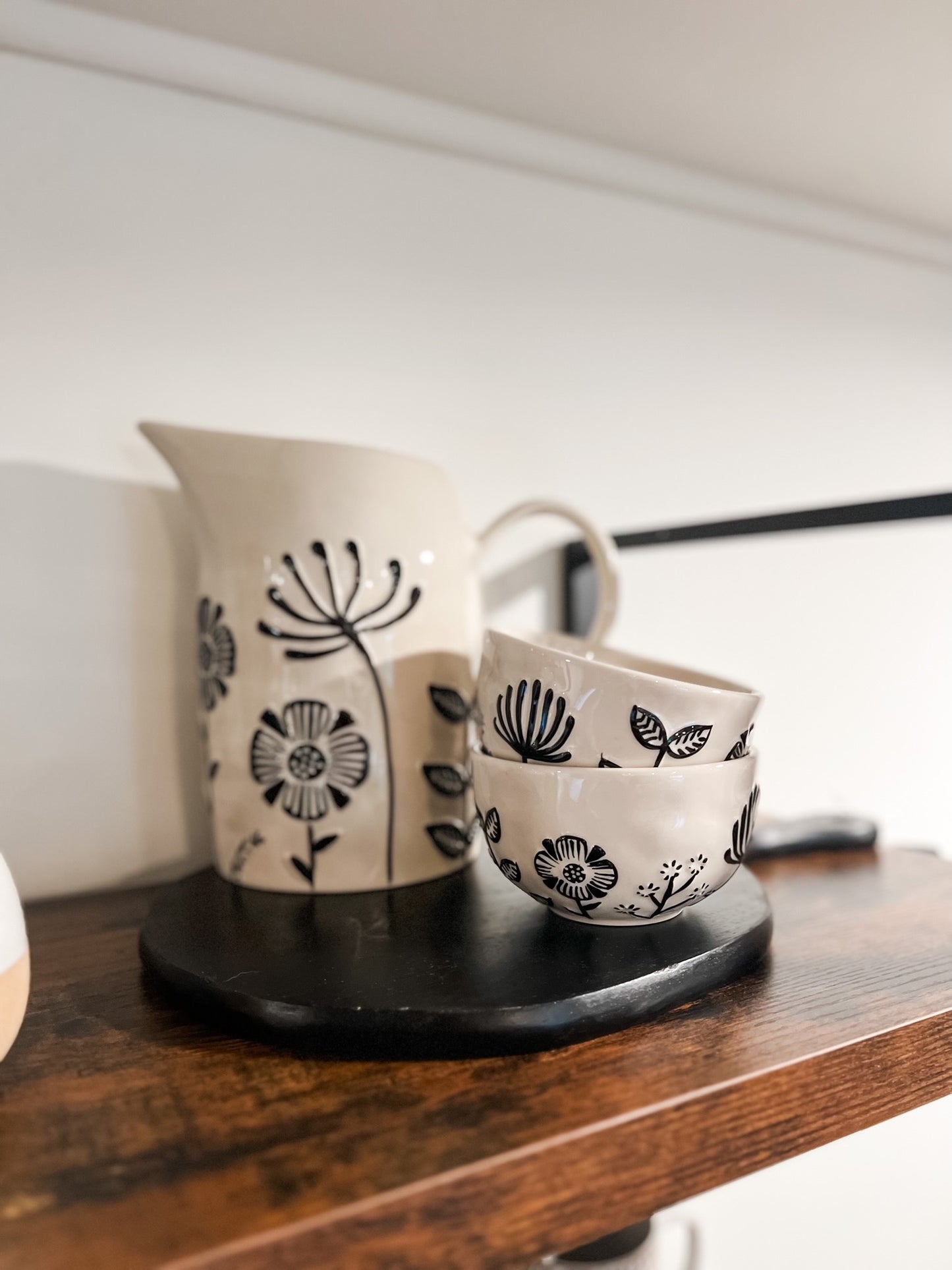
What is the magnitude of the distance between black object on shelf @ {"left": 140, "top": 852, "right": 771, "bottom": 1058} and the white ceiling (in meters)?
0.53

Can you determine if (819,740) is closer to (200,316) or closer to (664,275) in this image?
(664,275)

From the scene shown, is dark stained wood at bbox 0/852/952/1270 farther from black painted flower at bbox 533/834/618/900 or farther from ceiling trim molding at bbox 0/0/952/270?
ceiling trim molding at bbox 0/0/952/270

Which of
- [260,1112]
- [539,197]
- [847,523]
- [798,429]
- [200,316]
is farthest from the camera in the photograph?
[798,429]

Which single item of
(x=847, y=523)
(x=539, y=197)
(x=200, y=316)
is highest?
(x=539, y=197)

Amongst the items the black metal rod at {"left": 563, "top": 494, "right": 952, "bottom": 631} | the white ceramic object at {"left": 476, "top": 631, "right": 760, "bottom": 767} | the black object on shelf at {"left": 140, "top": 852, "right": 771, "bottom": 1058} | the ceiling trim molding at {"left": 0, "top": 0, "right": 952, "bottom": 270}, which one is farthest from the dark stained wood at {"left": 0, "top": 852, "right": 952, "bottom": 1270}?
the ceiling trim molding at {"left": 0, "top": 0, "right": 952, "bottom": 270}

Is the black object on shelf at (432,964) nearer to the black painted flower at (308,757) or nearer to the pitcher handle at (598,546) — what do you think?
the black painted flower at (308,757)

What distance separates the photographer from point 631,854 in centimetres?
39

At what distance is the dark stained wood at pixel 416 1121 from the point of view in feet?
0.84

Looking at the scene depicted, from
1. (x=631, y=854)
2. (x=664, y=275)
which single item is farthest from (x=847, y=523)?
(x=664, y=275)

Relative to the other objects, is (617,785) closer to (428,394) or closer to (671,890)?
(671,890)

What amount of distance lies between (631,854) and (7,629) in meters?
0.39

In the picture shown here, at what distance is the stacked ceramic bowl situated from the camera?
390 mm

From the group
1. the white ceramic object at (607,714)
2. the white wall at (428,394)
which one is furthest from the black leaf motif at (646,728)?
the white wall at (428,394)

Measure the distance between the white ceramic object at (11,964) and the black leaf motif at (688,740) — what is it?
26 centimetres
